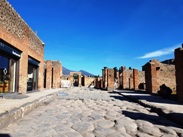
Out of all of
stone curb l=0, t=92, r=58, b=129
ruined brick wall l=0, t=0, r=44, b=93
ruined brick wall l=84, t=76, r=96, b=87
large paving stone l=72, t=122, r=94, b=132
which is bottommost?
large paving stone l=72, t=122, r=94, b=132

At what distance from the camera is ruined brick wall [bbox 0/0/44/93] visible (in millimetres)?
8891

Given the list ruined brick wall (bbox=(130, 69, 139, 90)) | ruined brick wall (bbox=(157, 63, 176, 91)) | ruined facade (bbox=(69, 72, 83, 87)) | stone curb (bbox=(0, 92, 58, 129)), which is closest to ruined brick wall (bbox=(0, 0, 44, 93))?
stone curb (bbox=(0, 92, 58, 129))

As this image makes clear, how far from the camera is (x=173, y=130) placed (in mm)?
4164

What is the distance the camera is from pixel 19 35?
11.0 meters

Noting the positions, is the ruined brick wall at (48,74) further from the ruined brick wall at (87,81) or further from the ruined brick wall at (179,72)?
the ruined brick wall at (87,81)

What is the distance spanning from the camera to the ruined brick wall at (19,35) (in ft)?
29.2

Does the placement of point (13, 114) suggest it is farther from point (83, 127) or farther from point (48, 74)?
point (48, 74)

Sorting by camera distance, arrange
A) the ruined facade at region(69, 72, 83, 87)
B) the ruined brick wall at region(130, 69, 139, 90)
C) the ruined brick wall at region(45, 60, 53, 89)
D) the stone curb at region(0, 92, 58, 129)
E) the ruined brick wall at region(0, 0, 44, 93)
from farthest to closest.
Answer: the ruined facade at region(69, 72, 83, 87), the ruined brick wall at region(45, 60, 53, 89), the ruined brick wall at region(130, 69, 139, 90), the ruined brick wall at region(0, 0, 44, 93), the stone curb at region(0, 92, 58, 129)

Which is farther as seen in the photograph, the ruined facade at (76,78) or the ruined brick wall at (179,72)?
the ruined facade at (76,78)

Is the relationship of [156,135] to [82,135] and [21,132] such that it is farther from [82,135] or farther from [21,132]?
[21,132]

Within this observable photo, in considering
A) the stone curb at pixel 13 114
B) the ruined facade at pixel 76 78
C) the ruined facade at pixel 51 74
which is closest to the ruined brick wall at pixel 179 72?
the stone curb at pixel 13 114

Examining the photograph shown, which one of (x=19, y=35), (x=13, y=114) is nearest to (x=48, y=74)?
(x=19, y=35)

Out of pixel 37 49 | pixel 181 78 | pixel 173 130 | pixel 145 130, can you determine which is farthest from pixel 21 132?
pixel 37 49

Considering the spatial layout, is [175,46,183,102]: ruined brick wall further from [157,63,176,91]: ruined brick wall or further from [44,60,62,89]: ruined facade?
[157,63,176,91]: ruined brick wall
